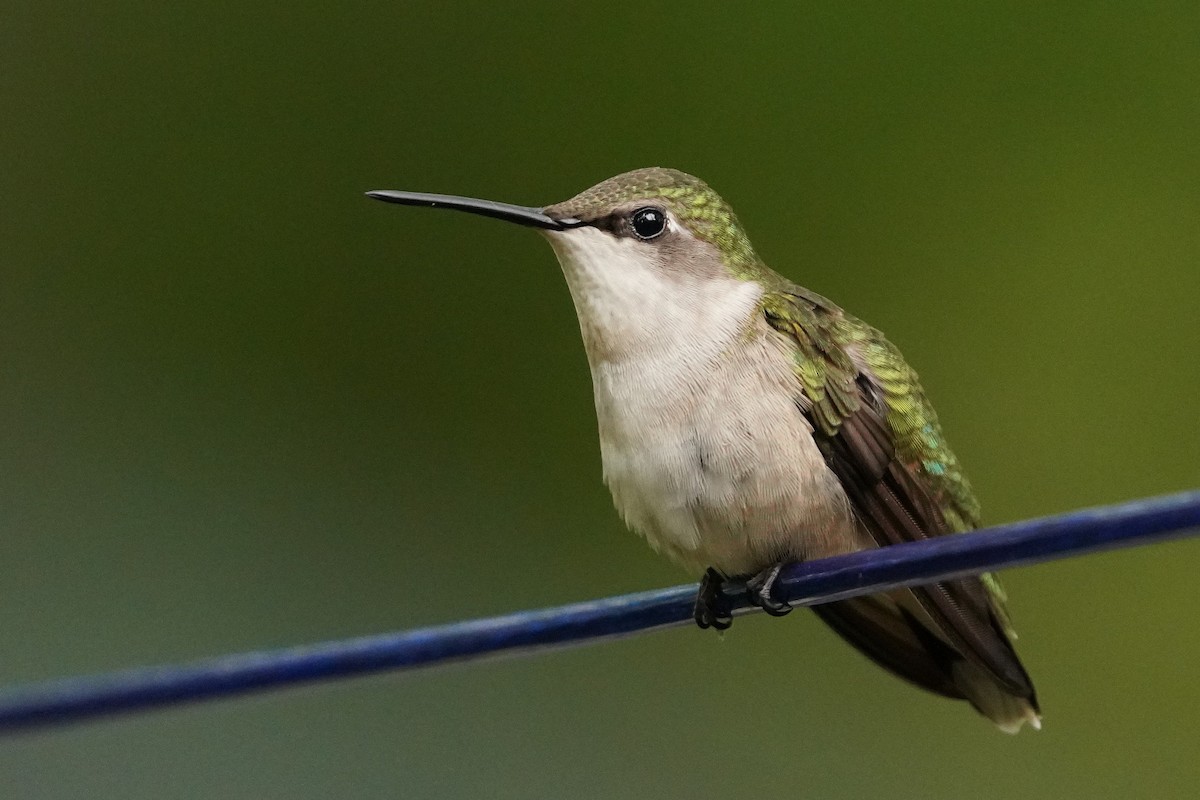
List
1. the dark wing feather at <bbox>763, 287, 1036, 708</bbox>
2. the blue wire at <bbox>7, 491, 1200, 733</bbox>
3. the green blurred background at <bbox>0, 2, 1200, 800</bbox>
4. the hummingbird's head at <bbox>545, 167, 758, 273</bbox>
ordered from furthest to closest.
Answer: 1. the green blurred background at <bbox>0, 2, 1200, 800</bbox>
2. the hummingbird's head at <bbox>545, 167, 758, 273</bbox>
3. the dark wing feather at <bbox>763, 287, 1036, 708</bbox>
4. the blue wire at <bbox>7, 491, 1200, 733</bbox>

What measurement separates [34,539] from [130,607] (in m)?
0.27

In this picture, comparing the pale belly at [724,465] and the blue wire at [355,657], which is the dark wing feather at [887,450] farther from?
the blue wire at [355,657]

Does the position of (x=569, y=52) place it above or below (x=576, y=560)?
above

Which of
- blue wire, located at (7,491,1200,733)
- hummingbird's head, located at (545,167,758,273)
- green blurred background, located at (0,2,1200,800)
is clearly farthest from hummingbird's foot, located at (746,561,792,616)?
green blurred background, located at (0,2,1200,800)

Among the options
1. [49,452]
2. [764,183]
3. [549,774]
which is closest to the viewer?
[549,774]

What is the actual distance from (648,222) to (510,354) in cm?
148

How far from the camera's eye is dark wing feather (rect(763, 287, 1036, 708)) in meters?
1.54

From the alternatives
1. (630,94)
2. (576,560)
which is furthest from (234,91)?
(576,560)

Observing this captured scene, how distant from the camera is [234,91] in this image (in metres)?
3.16

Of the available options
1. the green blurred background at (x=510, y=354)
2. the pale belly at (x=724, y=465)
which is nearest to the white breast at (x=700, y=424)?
the pale belly at (x=724, y=465)

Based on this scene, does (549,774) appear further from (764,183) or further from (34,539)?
(764,183)

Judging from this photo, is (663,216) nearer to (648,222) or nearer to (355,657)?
(648,222)

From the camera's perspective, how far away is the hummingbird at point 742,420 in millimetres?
1490

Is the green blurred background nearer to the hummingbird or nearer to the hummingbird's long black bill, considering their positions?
the hummingbird
